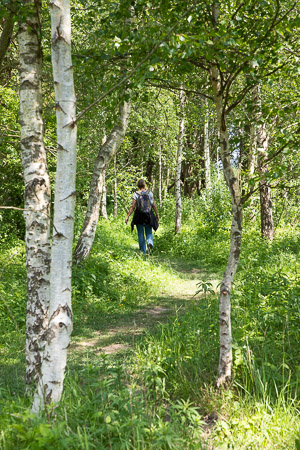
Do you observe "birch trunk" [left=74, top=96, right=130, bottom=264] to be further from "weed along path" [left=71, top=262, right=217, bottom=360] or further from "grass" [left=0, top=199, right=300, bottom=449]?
"weed along path" [left=71, top=262, right=217, bottom=360]

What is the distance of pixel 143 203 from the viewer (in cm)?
938

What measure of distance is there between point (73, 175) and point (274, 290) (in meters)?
3.72

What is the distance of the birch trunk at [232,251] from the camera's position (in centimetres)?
342

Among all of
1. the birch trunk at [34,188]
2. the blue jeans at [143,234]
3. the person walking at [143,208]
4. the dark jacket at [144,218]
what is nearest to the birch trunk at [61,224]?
the birch trunk at [34,188]

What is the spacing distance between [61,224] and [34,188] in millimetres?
1237

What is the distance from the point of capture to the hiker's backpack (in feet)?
30.8

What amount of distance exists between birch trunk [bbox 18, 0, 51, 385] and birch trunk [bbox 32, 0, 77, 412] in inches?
43.9

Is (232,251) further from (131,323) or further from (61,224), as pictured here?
(131,323)

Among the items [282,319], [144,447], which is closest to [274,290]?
[282,319]

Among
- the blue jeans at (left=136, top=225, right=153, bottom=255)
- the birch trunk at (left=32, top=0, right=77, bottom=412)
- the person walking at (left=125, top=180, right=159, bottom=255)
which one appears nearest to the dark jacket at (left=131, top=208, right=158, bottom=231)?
the person walking at (left=125, top=180, right=159, bottom=255)

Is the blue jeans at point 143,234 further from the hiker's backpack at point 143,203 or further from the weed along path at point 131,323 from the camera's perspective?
the weed along path at point 131,323

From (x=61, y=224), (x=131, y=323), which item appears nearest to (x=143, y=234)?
(x=131, y=323)

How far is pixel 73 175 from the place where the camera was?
280 centimetres

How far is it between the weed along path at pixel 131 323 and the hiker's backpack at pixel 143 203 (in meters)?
1.97
